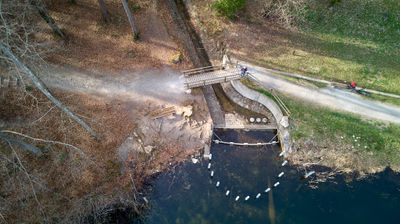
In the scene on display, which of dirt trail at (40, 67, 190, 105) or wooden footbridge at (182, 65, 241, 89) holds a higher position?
wooden footbridge at (182, 65, 241, 89)

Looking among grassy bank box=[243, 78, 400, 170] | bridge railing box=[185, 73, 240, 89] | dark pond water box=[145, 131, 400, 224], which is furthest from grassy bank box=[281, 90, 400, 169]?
bridge railing box=[185, 73, 240, 89]

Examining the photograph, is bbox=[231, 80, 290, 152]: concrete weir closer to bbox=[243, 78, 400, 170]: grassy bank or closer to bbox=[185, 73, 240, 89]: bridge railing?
bbox=[243, 78, 400, 170]: grassy bank

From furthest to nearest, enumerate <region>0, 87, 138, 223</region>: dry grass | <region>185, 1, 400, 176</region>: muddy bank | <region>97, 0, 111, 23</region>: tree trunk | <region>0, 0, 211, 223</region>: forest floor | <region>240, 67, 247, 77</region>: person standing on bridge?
1. <region>97, 0, 111, 23</region>: tree trunk
2. <region>240, 67, 247, 77</region>: person standing on bridge
3. <region>185, 1, 400, 176</region>: muddy bank
4. <region>0, 0, 211, 223</region>: forest floor
5. <region>0, 87, 138, 223</region>: dry grass

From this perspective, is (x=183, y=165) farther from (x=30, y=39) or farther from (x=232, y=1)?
(x=30, y=39)

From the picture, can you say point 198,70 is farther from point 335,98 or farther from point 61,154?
point 61,154

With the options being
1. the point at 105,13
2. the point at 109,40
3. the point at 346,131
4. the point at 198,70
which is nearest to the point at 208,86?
the point at 198,70

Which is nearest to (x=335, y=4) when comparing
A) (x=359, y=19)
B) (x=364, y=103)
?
(x=359, y=19)
